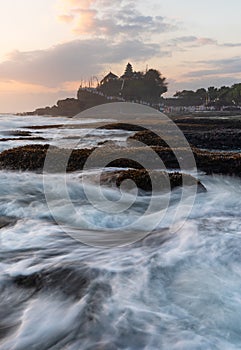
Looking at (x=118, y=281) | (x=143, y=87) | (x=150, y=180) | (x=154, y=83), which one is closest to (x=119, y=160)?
(x=150, y=180)

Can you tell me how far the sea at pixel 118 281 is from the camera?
9.50ft

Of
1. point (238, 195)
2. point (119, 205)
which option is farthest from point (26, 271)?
point (238, 195)

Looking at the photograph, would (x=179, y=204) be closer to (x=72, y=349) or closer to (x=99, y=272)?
(x=99, y=272)

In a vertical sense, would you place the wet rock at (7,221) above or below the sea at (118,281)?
above

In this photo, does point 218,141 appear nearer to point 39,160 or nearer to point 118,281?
point 39,160

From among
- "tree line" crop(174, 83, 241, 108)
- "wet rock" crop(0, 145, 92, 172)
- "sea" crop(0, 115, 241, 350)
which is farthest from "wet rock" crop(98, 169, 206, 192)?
"tree line" crop(174, 83, 241, 108)

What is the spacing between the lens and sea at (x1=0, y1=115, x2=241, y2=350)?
290 centimetres

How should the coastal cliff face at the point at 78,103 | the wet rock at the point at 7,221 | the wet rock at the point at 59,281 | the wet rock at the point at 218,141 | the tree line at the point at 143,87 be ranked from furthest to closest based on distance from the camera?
the tree line at the point at 143,87
the coastal cliff face at the point at 78,103
the wet rock at the point at 218,141
the wet rock at the point at 7,221
the wet rock at the point at 59,281

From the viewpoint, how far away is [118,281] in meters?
3.70

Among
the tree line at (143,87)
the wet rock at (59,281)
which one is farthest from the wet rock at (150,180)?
the tree line at (143,87)

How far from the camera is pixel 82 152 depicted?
370 inches

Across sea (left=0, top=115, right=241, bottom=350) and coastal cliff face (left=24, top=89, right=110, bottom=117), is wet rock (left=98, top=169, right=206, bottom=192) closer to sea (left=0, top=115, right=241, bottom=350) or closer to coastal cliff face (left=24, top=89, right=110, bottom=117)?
sea (left=0, top=115, right=241, bottom=350)

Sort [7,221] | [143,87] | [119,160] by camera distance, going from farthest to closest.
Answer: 1. [143,87]
2. [119,160]
3. [7,221]

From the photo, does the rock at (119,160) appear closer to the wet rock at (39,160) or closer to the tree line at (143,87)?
the wet rock at (39,160)
